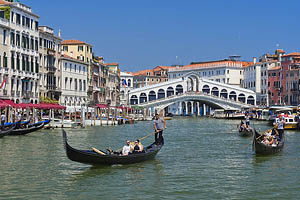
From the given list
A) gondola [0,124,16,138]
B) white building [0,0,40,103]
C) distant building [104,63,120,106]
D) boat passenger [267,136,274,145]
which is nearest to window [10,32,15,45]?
white building [0,0,40,103]

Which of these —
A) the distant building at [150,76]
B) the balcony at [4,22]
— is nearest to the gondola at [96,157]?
the balcony at [4,22]

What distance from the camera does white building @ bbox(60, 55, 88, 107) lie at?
41781mm

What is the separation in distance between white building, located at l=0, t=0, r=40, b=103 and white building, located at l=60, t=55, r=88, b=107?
619 centimetres

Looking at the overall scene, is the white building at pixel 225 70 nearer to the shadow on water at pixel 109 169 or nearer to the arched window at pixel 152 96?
the arched window at pixel 152 96

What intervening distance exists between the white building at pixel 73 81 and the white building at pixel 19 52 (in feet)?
20.3

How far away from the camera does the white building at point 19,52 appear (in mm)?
30828

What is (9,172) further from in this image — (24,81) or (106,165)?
(24,81)

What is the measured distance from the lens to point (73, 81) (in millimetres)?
44000

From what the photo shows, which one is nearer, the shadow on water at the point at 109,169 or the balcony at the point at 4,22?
the shadow on water at the point at 109,169

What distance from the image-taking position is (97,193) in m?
10.8

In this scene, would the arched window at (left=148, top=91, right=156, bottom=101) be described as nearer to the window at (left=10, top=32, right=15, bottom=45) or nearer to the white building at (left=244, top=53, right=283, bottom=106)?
the white building at (left=244, top=53, right=283, bottom=106)

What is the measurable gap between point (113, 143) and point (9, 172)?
28.9ft

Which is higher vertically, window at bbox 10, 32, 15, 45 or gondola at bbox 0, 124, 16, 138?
window at bbox 10, 32, 15, 45

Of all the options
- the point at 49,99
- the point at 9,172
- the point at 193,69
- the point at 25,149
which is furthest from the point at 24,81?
the point at 193,69
